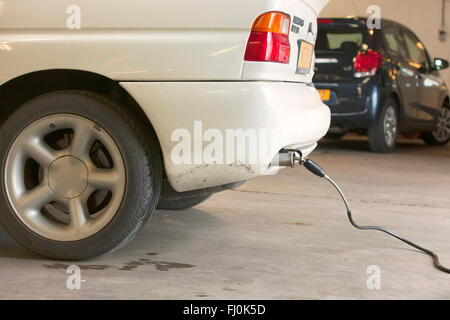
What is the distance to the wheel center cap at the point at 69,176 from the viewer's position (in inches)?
128

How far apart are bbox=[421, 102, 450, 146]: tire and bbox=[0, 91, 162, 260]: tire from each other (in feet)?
27.6

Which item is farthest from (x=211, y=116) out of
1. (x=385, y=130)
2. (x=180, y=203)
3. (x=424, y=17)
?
(x=424, y=17)

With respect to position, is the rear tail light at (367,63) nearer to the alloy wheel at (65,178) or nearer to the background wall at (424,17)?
the alloy wheel at (65,178)

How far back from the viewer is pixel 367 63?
8406 mm

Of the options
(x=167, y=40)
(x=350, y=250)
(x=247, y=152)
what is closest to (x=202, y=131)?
(x=247, y=152)

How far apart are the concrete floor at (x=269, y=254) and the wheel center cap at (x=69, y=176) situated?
0.34m

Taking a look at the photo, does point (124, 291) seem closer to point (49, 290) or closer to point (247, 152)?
point (49, 290)

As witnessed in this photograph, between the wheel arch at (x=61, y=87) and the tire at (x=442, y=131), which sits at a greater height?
the wheel arch at (x=61, y=87)

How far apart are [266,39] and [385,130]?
6131mm

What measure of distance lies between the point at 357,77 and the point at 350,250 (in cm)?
508

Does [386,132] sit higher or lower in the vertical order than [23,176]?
lower

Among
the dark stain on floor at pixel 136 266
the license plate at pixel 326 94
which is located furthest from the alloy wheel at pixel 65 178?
the license plate at pixel 326 94

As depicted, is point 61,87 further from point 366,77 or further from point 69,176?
point 366,77

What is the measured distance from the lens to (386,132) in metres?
8.92
